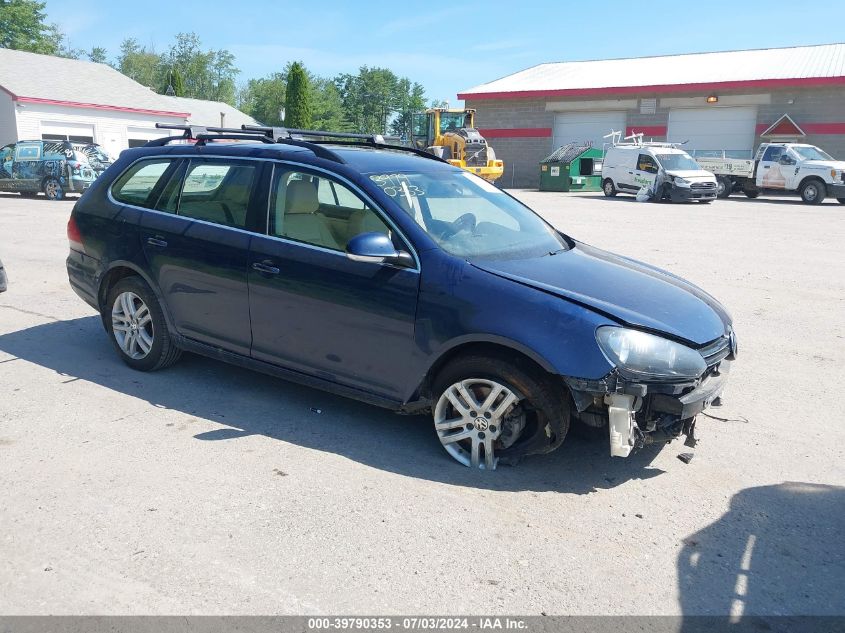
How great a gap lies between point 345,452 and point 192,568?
130 cm

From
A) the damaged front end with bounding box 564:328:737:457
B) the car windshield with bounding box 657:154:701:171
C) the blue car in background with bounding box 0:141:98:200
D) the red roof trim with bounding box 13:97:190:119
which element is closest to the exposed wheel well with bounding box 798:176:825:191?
the car windshield with bounding box 657:154:701:171

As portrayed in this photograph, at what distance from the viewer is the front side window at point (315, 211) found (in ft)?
14.7

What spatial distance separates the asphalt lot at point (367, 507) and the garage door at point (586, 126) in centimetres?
3388

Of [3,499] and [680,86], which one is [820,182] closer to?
[680,86]

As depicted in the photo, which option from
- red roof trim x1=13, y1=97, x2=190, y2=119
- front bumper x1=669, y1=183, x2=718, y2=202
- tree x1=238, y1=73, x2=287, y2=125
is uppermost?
tree x1=238, y1=73, x2=287, y2=125

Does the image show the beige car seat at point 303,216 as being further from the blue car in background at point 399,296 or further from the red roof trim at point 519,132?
the red roof trim at point 519,132

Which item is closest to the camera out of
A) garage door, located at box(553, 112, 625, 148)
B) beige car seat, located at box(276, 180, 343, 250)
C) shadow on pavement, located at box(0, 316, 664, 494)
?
shadow on pavement, located at box(0, 316, 664, 494)

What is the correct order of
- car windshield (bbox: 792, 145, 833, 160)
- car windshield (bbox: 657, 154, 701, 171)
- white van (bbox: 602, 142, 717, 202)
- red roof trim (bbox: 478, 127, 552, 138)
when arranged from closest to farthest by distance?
white van (bbox: 602, 142, 717, 202) → car windshield (bbox: 657, 154, 701, 171) → car windshield (bbox: 792, 145, 833, 160) → red roof trim (bbox: 478, 127, 552, 138)

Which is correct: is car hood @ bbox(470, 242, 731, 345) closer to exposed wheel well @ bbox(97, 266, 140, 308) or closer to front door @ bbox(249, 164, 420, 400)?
front door @ bbox(249, 164, 420, 400)

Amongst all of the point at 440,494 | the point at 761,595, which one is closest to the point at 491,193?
the point at 440,494

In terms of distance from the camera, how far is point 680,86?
34.8 metres

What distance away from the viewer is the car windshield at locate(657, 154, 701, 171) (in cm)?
2512

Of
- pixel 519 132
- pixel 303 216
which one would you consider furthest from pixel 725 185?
pixel 303 216

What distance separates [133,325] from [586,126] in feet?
118
